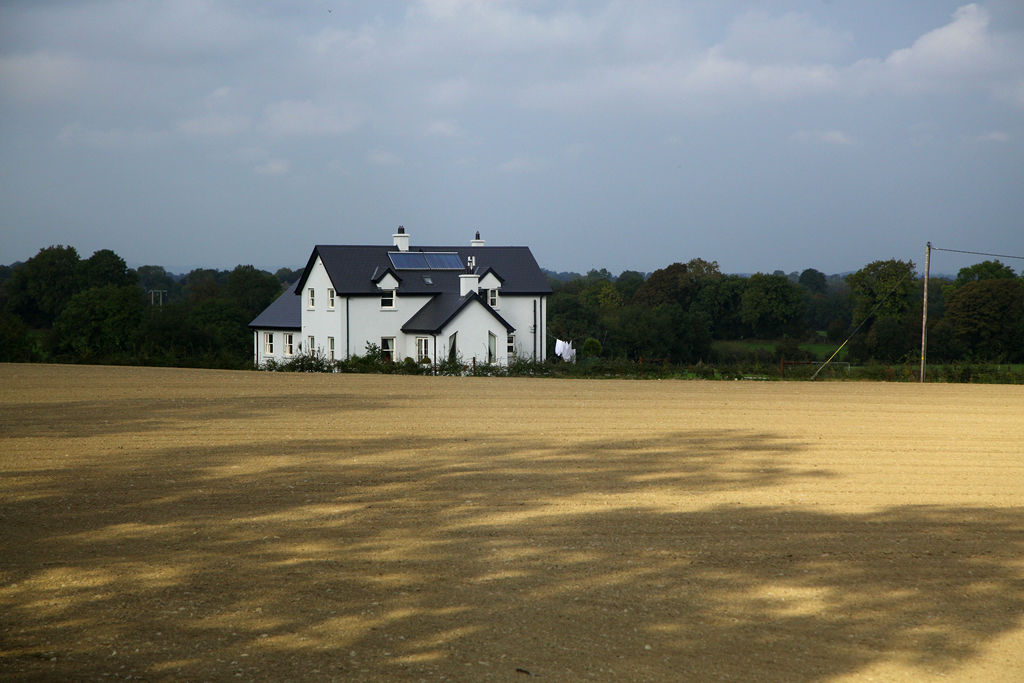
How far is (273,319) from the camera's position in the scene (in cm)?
5506

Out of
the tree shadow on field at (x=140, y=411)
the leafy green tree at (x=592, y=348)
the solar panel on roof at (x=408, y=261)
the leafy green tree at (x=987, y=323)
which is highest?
the solar panel on roof at (x=408, y=261)

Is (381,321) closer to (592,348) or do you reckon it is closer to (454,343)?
(454,343)

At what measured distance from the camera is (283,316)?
5478cm

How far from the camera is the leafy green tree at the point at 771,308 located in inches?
3155

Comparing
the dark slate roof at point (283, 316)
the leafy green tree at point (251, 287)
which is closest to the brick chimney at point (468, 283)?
the dark slate roof at point (283, 316)

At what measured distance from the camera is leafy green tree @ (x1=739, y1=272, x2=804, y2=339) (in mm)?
80125

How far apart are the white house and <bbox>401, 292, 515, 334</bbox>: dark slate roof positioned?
2.3 inches

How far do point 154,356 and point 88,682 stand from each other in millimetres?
30398

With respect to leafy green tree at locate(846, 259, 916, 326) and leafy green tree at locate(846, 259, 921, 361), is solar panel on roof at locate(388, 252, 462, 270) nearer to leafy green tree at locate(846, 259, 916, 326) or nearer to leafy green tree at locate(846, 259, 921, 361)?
leafy green tree at locate(846, 259, 921, 361)

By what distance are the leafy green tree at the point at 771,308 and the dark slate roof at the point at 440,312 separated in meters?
36.6

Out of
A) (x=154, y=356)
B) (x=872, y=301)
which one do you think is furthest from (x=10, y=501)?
(x=872, y=301)

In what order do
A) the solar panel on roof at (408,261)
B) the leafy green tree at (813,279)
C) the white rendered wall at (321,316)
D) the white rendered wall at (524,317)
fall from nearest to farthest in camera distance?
the white rendered wall at (321,316) → the solar panel on roof at (408,261) → the white rendered wall at (524,317) → the leafy green tree at (813,279)

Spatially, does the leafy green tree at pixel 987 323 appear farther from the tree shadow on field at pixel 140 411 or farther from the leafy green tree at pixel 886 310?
the tree shadow on field at pixel 140 411

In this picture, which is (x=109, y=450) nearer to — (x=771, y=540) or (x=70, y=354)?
(x=771, y=540)
